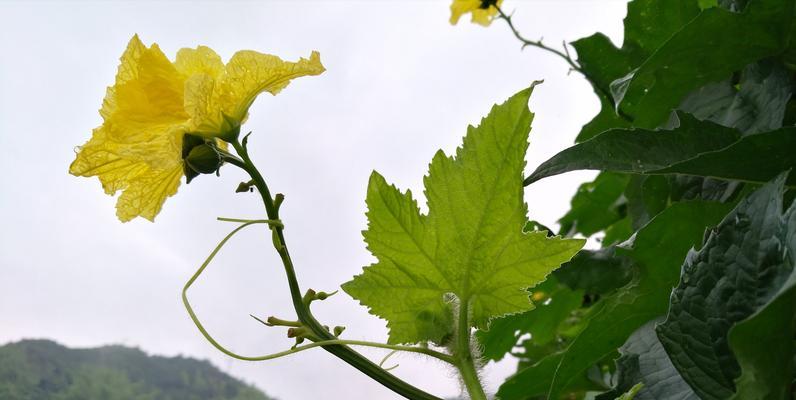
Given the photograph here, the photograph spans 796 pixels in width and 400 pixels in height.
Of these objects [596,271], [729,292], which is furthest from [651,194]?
[729,292]

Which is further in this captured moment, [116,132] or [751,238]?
[116,132]

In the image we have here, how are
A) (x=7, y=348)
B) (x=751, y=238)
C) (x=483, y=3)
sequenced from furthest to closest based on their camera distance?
(x=7, y=348) < (x=483, y=3) < (x=751, y=238)

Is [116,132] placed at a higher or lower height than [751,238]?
higher

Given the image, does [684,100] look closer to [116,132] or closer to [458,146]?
[458,146]

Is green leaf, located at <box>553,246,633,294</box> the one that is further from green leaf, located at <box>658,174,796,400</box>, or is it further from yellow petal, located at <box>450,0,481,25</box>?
yellow petal, located at <box>450,0,481,25</box>

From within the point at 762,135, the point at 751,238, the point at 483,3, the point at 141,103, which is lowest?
the point at 751,238

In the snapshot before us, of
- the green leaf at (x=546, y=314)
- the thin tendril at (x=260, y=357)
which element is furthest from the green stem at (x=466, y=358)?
the green leaf at (x=546, y=314)

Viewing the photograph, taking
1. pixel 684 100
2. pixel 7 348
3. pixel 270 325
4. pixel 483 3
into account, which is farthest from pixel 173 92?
pixel 7 348
